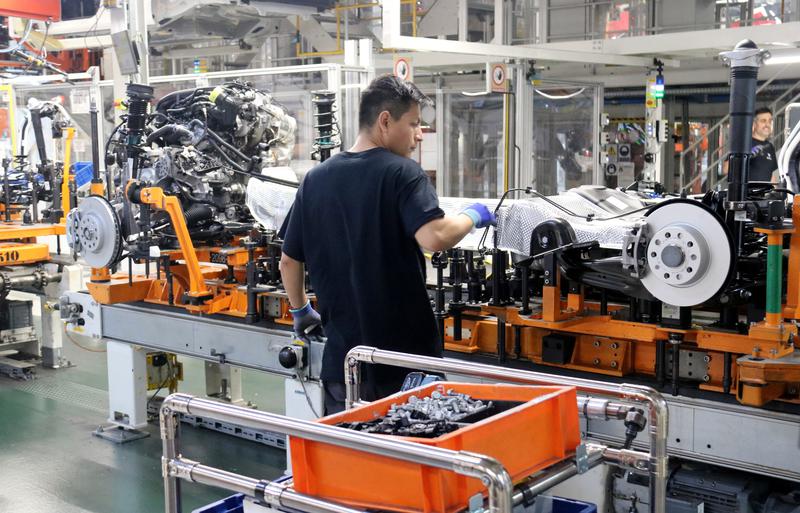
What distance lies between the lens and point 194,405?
7.10 feet

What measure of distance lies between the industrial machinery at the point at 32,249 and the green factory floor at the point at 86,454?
52 centimetres

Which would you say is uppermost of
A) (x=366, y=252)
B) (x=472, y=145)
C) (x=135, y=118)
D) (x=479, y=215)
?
(x=135, y=118)

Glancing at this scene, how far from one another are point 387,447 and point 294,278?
1.53 meters

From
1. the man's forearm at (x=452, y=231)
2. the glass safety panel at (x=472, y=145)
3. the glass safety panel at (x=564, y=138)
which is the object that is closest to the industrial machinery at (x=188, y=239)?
the man's forearm at (x=452, y=231)

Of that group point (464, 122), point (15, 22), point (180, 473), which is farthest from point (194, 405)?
point (15, 22)

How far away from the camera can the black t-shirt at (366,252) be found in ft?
9.52

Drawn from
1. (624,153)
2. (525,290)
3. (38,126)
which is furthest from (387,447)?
(624,153)

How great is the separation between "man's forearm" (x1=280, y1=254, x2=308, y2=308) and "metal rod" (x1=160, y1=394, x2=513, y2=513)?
3.44 ft

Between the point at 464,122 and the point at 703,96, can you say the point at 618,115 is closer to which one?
the point at 703,96

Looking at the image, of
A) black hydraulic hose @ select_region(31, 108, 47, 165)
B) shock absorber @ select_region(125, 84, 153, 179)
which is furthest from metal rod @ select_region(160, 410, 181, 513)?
black hydraulic hose @ select_region(31, 108, 47, 165)

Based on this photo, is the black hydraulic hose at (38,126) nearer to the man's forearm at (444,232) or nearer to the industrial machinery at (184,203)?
the industrial machinery at (184,203)

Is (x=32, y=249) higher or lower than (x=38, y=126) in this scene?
lower

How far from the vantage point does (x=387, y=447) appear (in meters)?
1.77

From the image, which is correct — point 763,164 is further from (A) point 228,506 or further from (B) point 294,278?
(A) point 228,506
